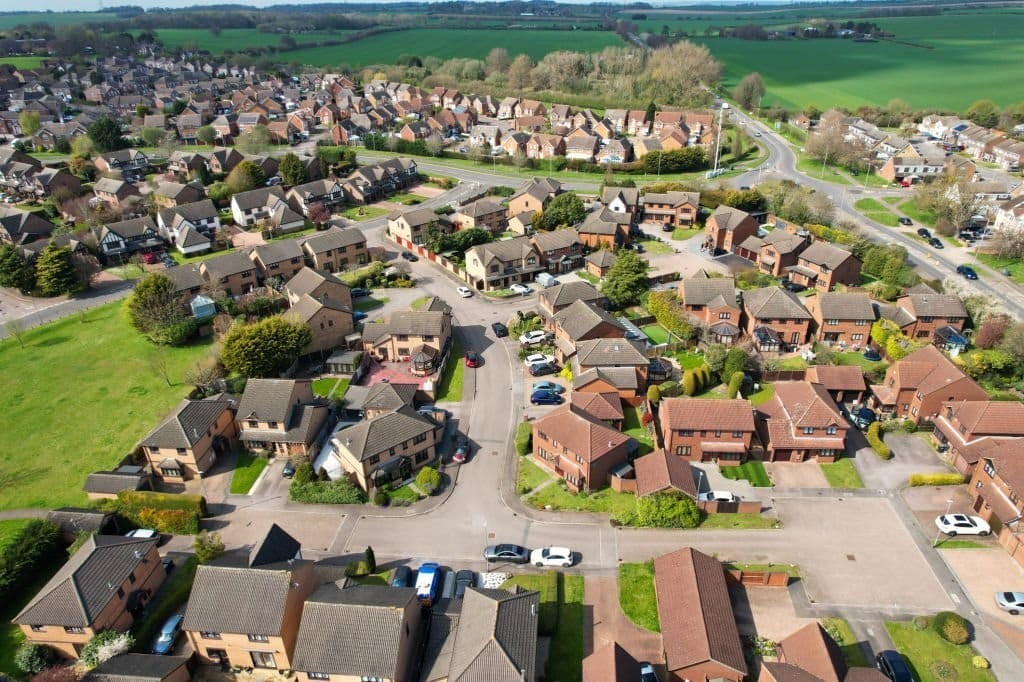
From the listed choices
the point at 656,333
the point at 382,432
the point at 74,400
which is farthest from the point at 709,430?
the point at 74,400

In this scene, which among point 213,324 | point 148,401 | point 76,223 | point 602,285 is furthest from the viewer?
point 76,223

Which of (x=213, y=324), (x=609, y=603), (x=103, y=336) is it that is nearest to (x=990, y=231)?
(x=609, y=603)

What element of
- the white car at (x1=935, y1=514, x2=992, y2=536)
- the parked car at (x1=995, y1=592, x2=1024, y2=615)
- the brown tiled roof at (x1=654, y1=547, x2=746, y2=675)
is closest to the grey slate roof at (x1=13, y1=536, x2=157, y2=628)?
the brown tiled roof at (x1=654, y1=547, x2=746, y2=675)

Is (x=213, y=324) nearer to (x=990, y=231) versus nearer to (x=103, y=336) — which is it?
(x=103, y=336)

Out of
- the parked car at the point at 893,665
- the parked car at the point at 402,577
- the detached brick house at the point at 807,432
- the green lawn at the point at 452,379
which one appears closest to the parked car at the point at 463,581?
the parked car at the point at 402,577

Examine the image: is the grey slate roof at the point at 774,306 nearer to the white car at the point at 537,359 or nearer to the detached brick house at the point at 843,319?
the detached brick house at the point at 843,319
